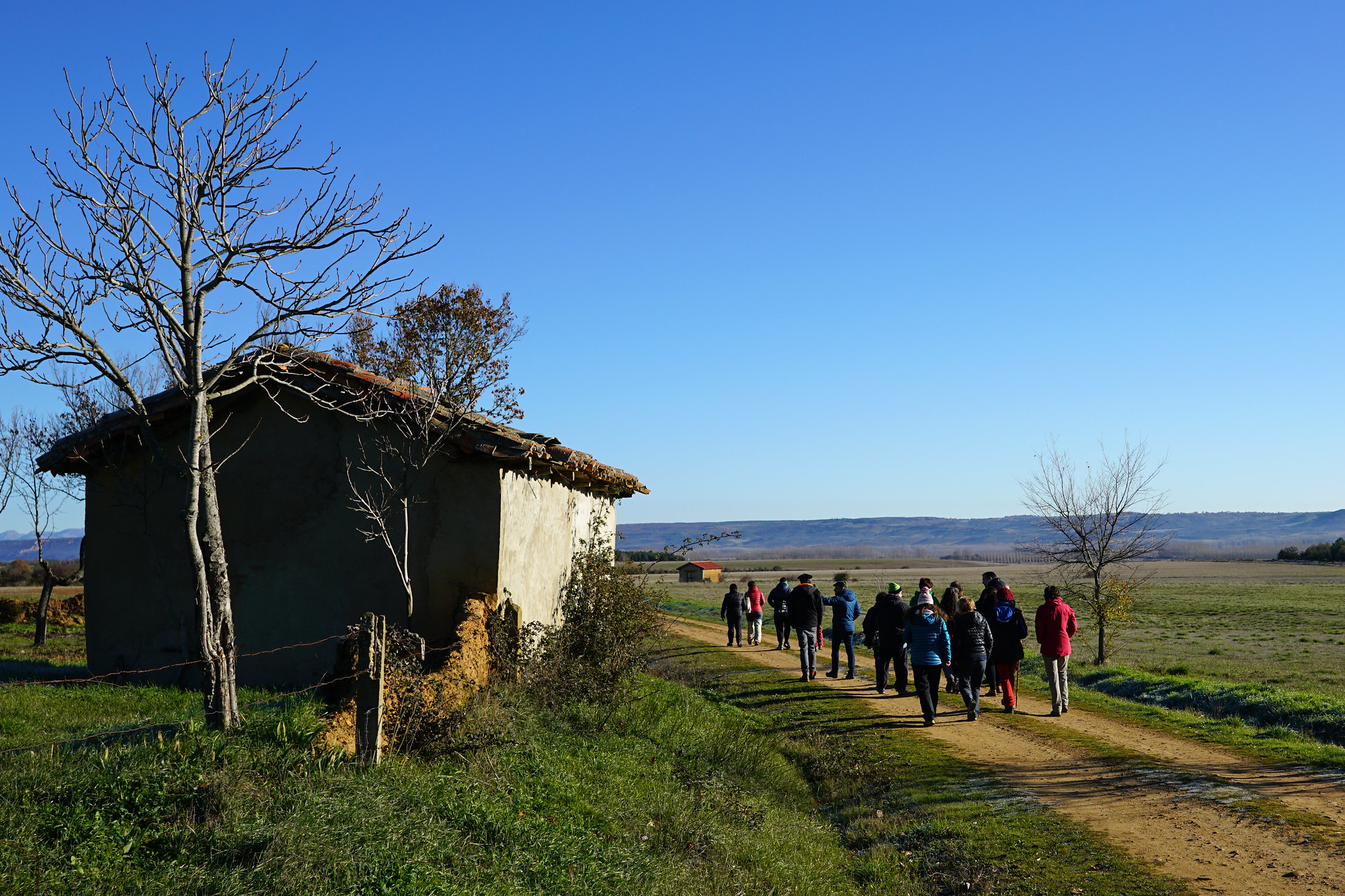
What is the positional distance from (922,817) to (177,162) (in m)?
8.65

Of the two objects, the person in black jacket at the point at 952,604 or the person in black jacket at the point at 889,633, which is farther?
the person in black jacket at the point at 889,633

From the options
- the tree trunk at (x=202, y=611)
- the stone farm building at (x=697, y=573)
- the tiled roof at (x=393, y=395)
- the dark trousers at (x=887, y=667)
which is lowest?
the stone farm building at (x=697, y=573)

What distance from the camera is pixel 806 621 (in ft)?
54.4

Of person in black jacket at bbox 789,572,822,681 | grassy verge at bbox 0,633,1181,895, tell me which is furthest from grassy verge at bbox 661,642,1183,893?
person in black jacket at bbox 789,572,822,681

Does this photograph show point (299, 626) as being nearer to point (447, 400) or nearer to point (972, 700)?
point (447, 400)

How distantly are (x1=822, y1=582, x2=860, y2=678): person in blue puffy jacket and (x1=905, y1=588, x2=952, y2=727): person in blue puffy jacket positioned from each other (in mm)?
3486

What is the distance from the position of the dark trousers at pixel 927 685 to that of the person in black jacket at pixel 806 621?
3676 mm

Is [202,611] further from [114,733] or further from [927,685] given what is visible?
[927,685]

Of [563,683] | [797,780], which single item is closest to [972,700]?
[797,780]

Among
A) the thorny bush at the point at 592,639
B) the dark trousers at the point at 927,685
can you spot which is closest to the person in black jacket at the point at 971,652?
the dark trousers at the point at 927,685

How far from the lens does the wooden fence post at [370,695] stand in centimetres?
661

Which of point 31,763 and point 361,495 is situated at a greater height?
point 361,495

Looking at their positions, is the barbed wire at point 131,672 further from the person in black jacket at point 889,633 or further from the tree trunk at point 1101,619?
the tree trunk at point 1101,619

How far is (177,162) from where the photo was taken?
6887 millimetres
